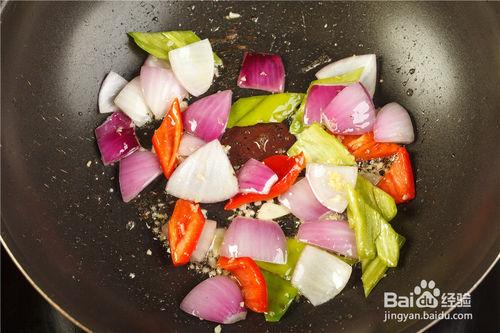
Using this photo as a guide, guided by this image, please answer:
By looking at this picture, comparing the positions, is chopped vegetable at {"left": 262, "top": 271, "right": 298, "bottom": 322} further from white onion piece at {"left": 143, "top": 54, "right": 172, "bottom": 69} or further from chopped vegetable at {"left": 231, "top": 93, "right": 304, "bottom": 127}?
white onion piece at {"left": 143, "top": 54, "right": 172, "bottom": 69}

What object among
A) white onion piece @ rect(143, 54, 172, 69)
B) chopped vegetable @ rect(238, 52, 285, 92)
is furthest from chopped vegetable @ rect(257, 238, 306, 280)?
white onion piece @ rect(143, 54, 172, 69)

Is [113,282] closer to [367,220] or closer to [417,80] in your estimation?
[367,220]

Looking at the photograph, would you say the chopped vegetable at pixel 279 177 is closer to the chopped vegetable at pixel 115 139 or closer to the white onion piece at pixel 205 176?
the white onion piece at pixel 205 176

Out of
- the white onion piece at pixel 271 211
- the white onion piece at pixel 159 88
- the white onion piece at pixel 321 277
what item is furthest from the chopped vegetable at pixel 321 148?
the white onion piece at pixel 159 88

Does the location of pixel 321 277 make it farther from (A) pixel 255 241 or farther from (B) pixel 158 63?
(B) pixel 158 63

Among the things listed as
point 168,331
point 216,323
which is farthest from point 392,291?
point 168,331

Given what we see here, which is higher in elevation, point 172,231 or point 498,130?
point 498,130

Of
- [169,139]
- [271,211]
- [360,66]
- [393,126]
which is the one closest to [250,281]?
[271,211]
